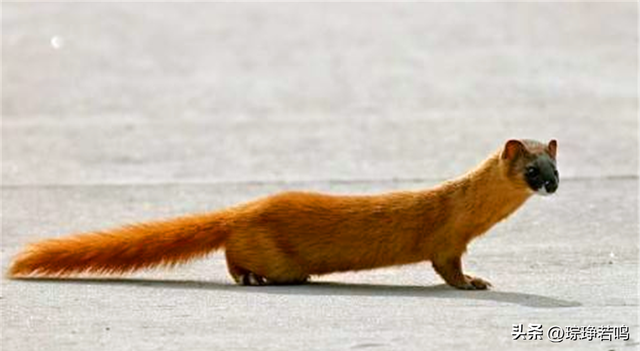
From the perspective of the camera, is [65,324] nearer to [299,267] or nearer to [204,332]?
[204,332]

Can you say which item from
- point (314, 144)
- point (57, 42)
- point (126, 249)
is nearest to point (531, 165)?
point (126, 249)

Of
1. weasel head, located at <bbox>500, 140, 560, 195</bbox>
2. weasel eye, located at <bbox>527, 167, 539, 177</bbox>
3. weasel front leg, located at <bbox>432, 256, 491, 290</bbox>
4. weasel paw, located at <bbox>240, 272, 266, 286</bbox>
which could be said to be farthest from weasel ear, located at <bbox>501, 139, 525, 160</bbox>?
weasel paw, located at <bbox>240, 272, 266, 286</bbox>

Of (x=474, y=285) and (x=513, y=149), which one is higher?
(x=513, y=149)

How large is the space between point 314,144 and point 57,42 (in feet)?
18.2

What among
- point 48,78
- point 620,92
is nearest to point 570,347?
point 620,92

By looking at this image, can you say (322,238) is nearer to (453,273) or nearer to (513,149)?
(453,273)

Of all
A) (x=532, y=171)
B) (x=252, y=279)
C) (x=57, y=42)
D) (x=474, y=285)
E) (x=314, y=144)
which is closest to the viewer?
(x=532, y=171)

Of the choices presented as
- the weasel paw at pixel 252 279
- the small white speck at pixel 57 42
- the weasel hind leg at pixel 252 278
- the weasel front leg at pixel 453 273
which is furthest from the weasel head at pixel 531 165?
the small white speck at pixel 57 42

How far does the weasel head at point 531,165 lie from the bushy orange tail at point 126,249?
1251 mm

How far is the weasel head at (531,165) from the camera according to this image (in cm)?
731

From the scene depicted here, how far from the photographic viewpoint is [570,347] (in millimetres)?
6129

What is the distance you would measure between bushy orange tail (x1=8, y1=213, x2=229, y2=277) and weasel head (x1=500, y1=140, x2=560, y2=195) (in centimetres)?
125

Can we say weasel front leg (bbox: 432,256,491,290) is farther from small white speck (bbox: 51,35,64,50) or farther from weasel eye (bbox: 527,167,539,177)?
small white speck (bbox: 51,35,64,50)

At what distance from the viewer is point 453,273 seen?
7.54 metres
